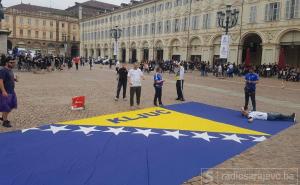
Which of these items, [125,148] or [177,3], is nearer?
[125,148]

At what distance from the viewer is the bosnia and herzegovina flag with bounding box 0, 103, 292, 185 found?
15.9 feet

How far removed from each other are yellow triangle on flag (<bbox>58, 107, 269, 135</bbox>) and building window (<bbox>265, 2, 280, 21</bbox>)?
97.9ft

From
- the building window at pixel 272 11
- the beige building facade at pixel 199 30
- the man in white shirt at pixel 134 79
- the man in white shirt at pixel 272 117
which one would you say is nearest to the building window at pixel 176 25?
the beige building facade at pixel 199 30

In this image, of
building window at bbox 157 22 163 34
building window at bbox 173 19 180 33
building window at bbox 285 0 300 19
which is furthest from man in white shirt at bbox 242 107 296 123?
building window at bbox 157 22 163 34

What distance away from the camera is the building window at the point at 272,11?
114 ft

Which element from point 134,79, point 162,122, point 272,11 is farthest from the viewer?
→ point 272,11

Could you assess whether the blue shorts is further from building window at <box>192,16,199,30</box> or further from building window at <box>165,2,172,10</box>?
building window at <box>165,2,172,10</box>

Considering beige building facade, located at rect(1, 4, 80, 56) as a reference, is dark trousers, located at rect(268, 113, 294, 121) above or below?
below

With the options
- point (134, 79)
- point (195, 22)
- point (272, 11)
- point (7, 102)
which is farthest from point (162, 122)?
point (195, 22)

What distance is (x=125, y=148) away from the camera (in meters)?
6.25

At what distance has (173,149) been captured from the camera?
20.7 feet

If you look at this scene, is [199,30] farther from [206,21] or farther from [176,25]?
[176,25]

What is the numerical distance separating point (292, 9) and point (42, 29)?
71.5 meters

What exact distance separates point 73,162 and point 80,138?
4.93ft
